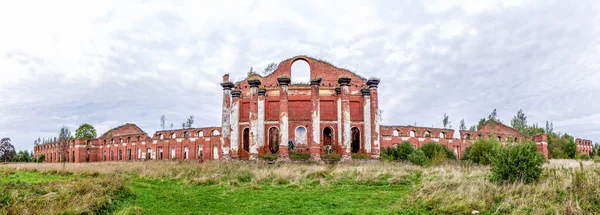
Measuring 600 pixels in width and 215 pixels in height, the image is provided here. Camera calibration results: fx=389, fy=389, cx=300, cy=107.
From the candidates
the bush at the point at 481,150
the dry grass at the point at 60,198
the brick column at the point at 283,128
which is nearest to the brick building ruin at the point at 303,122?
the brick column at the point at 283,128

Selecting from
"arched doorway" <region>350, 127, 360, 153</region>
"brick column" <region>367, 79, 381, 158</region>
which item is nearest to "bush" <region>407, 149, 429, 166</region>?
"brick column" <region>367, 79, 381, 158</region>

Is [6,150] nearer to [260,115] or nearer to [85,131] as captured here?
[85,131]

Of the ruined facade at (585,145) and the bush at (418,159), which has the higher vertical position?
the bush at (418,159)

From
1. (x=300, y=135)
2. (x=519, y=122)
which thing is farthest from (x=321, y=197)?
(x=519, y=122)

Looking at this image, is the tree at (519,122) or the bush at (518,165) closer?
the bush at (518,165)

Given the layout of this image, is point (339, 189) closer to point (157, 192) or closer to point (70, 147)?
point (157, 192)

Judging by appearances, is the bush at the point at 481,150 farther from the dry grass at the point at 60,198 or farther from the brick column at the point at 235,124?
the dry grass at the point at 60,198

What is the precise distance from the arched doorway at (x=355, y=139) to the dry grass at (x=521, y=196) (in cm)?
2020

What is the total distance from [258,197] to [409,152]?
19.8m

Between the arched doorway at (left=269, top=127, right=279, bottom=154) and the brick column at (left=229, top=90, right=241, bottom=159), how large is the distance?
105 inches

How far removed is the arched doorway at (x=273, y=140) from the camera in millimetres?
30297

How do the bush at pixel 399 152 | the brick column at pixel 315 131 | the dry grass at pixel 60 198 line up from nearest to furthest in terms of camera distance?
the dry grass at pixel 60 198 → the brick column at pixel 315 131 → the bush at pixel 399 152

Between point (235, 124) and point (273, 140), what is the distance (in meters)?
3.42

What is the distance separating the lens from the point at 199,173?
17.6m
